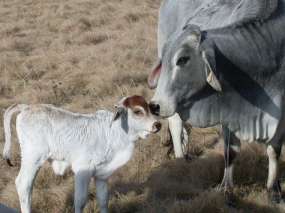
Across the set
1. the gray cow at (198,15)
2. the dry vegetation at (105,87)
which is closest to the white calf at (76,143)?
the gray cow at (198,15)

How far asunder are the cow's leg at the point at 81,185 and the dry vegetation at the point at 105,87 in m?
0.67

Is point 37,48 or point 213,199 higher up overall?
point 37,48

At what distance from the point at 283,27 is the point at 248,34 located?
44 centimetres

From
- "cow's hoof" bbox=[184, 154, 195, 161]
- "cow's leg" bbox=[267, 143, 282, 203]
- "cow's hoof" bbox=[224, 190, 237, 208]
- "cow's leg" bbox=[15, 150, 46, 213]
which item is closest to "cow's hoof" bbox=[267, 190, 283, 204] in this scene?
"cow's leg" bbox=[267, 143, 282, 203]

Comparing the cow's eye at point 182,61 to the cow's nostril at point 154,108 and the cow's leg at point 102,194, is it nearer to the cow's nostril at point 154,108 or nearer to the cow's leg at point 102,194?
the cow's nostril at point 154,108

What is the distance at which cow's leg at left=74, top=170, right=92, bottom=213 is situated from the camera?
15.8 feet

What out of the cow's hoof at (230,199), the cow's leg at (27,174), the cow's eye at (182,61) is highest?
the cow's eye at (182,61)

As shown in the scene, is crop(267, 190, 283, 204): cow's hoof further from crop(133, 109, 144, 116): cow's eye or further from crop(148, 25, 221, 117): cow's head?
crop(133, 109, 144, 116): cow's eye

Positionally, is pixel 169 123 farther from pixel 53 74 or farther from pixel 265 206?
pixel 53 74

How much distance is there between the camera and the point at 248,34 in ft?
16.5

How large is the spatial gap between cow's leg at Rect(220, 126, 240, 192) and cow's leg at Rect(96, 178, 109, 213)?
142 cm

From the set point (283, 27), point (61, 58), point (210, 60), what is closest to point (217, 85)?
point (210, 60)

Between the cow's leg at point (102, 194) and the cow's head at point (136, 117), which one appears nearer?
the cow's head at point (136, 117)

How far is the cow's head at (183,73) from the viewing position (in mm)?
4512
